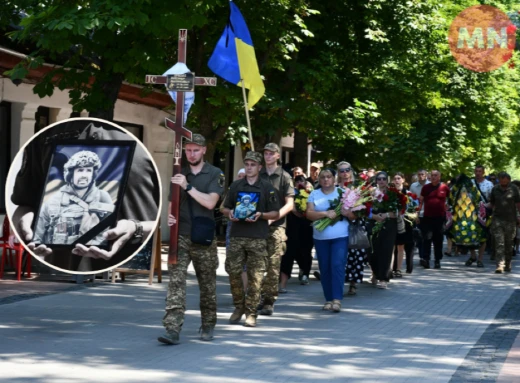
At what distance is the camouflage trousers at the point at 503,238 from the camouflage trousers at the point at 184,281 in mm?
11536

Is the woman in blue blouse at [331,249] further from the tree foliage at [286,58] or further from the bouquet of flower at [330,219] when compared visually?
the tree foliage at [286,58]

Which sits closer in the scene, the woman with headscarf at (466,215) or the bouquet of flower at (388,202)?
the bouquet of flower at (388,202)

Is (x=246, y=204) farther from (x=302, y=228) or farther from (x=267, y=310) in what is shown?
(x=302, y=228)

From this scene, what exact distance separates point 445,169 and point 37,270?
27.0 m

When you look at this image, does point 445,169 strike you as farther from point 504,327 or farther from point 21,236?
point 21,236

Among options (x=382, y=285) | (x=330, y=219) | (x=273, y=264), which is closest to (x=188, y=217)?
(x=273, y=264)

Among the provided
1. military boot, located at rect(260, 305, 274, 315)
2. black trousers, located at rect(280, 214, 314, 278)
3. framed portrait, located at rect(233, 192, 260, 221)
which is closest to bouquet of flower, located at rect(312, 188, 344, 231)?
military boot, located at rect(260, 305, 274, 315)

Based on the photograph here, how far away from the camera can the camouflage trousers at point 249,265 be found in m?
11.3

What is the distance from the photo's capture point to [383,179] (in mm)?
17266

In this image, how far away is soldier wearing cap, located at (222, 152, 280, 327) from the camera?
11.3m

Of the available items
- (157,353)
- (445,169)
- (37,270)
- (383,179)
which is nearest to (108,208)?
(157,353)

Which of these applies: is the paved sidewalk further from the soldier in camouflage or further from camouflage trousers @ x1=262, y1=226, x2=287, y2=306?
the soldier in camouflage

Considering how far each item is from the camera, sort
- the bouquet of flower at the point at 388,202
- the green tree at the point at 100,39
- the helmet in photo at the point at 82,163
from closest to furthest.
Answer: the helmet in photo at the point at 82,163 < the green tree at the point at 100,39 < the bouquet of flower at the point at 388,202

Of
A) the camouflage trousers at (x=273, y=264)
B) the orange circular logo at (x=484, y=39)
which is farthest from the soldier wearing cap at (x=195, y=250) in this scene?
the orange circular logo at (x=484, y=39)
